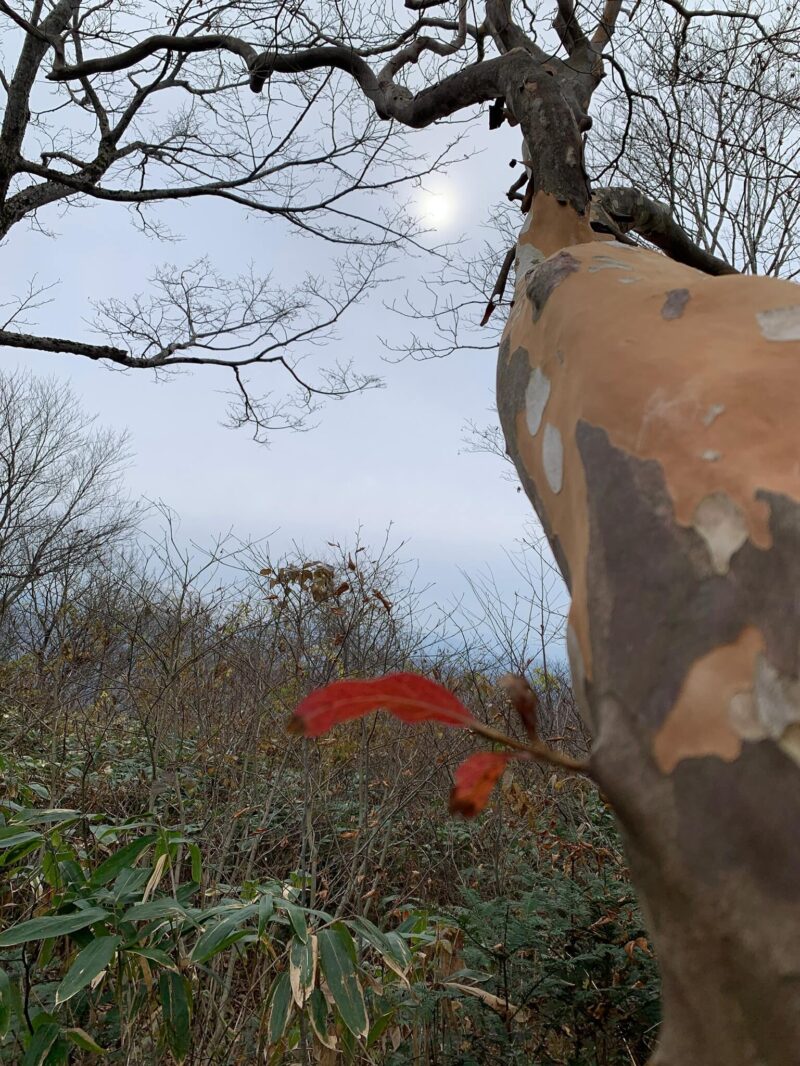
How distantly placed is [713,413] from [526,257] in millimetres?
1042

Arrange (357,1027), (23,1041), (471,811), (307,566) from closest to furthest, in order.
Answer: (471,811)
(357,1027)
(23,1041)
(307,566)

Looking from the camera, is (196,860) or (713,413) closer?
(713,413)

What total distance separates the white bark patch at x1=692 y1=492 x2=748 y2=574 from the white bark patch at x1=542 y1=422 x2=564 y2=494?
224 millimetres

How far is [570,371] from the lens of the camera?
75 cm

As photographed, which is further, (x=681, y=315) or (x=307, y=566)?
(x=307, y=566)

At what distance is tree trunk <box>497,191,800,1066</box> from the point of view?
385 mm

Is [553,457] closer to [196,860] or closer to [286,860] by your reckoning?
[196,860]

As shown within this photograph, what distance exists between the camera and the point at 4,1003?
1608mm

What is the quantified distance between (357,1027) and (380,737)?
2.15m

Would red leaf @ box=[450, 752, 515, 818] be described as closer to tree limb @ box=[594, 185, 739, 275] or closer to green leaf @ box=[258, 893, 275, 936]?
green leaf @ box=[258, 893, 275, 936]

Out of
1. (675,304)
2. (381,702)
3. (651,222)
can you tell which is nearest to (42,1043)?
(381,702)

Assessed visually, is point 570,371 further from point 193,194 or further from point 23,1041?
point 193,194

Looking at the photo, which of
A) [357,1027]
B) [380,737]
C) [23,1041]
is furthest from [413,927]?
[380,737]

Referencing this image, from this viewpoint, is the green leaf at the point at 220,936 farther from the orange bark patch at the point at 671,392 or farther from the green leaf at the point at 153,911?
the orange bark patch at the point at 671,392
